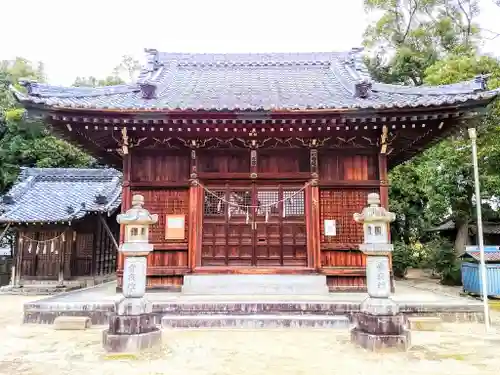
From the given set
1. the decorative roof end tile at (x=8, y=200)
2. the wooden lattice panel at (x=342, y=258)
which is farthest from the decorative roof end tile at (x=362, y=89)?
the decorative roof end tile at (x=8, y=200)

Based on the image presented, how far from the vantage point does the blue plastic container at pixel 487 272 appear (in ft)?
45.2

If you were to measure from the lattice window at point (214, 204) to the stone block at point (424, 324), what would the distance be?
5.35 meters

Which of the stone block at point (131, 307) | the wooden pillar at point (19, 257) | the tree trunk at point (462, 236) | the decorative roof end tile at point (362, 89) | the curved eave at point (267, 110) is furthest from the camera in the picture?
the tree trunk at point (462, 236)

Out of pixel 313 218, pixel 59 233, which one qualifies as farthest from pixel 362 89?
pixel 59 233

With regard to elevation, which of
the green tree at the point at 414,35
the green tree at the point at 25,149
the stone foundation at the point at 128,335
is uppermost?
the green tree at the point at 414,35

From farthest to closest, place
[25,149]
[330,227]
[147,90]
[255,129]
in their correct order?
[25,149], [147,90], [330,227], [255,129]

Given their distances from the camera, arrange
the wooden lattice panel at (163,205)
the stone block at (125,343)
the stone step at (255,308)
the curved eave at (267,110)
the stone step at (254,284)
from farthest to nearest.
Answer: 1. the wooden lattice panel at (163,205)
2. the stone step at (254,284)
3. the curved eave at (267,110)
4. the stone step at (255,308)
5. the stone block at (125,343)

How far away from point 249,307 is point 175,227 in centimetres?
321

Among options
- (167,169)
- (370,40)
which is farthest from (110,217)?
(370,40)

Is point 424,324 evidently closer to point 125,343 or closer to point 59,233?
point 125,343

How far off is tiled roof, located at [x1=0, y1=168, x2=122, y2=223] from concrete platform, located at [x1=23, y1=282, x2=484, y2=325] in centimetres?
878

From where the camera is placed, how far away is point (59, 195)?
20.1 meters

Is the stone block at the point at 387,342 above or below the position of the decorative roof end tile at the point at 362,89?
below

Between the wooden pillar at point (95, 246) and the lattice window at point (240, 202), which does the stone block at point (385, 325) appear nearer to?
the lattice window at point (240, 202)
